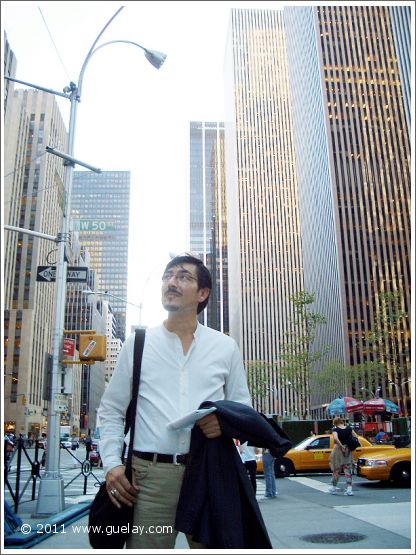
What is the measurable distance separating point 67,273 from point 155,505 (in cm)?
860

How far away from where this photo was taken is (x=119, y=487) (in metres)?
2.42

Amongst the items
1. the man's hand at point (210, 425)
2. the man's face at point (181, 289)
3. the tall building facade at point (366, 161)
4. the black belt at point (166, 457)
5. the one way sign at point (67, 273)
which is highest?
the tall building facade at point (366, 161)

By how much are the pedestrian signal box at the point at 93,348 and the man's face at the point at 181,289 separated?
7.14m

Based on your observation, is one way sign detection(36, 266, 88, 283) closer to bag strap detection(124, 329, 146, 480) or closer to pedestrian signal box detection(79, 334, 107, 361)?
pedestrian signal box detection(79, 334, 107, 361)

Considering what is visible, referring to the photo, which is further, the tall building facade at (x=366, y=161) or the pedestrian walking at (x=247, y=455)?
the tall building facade at (x=366, y=161)

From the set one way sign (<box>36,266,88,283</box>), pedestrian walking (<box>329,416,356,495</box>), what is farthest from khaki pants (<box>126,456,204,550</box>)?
pedestrian walking (<box>329,416,356,495</box>)

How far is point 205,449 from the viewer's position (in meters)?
2.48

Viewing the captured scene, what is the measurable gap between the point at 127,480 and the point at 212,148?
164m

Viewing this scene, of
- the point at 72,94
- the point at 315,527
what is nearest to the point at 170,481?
the point at 315,527

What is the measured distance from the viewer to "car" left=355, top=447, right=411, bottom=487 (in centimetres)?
1305

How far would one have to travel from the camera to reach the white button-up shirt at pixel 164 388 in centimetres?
260

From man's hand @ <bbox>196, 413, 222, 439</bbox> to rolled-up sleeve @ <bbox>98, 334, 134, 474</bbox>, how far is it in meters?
0.46

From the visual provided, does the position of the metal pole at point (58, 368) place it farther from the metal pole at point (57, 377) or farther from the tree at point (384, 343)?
the tree at point (384, 343)

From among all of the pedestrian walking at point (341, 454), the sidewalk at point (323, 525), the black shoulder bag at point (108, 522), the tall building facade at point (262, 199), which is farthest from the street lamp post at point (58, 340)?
the tall building facade at point (262, 199)
